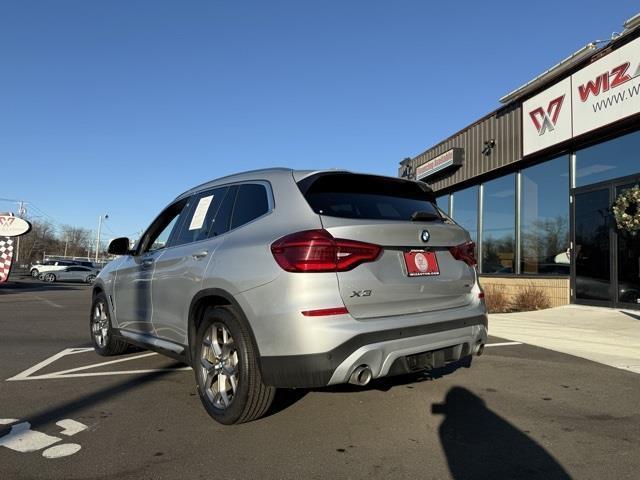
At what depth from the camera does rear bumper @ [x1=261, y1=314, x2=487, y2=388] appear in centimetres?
335

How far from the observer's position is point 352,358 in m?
3.39

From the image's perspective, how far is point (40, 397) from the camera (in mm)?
4727

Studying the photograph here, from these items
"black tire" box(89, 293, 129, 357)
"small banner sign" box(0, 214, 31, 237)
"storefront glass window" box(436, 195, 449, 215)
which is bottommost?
"black tire" box(89, 293, 129, 357)

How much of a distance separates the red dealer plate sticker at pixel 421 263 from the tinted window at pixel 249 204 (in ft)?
3.69

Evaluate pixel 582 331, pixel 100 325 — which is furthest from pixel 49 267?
pixel 582 331

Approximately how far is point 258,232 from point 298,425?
1.48 meters

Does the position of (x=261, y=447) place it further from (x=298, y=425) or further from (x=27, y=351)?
(x=27, y=351)

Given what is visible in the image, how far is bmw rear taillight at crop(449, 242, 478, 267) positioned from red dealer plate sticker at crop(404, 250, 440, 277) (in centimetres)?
27

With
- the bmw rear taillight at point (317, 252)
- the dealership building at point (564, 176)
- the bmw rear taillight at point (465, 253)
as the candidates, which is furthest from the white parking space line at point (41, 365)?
the dealership building at point (564, 176)

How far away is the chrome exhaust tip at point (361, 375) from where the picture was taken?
3.43 meters

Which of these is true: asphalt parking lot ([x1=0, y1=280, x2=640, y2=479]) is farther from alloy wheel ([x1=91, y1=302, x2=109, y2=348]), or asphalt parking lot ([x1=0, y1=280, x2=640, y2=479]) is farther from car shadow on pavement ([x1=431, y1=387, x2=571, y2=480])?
alloy wheel ([x1=91, y1=302, x2=109, y2=348])

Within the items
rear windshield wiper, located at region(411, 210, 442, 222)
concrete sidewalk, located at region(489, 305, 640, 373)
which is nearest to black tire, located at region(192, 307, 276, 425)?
rear windshield wiper, located at region(411, 210, 442, 222)

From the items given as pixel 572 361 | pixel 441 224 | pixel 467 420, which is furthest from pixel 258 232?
pixel 572 361

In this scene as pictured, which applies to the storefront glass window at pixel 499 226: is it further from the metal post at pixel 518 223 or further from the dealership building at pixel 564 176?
the metal post at pixel 518 223
